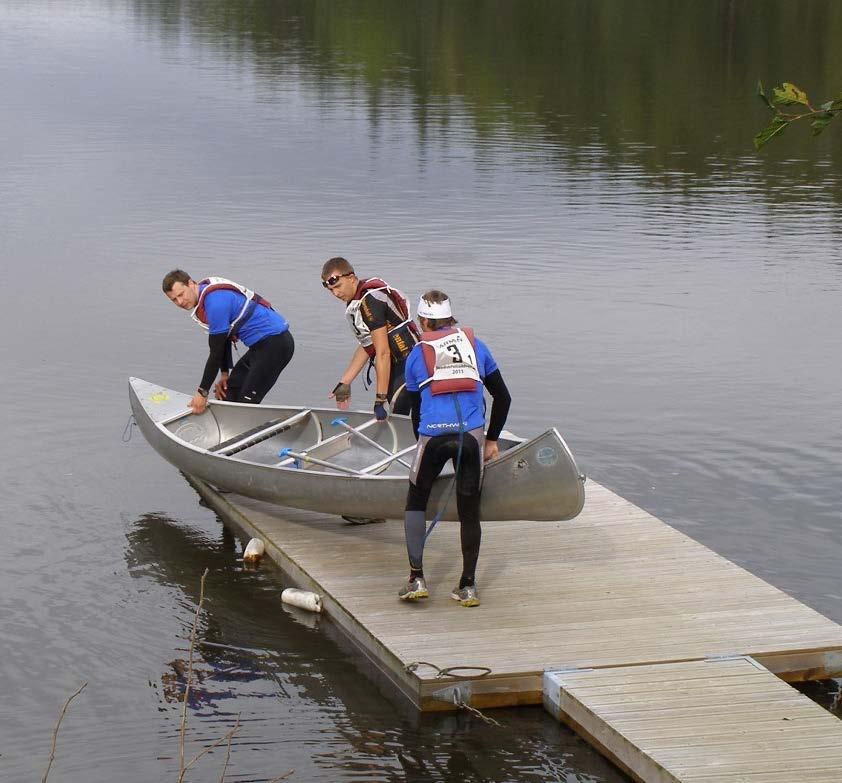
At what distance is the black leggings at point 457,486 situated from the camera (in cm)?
1016

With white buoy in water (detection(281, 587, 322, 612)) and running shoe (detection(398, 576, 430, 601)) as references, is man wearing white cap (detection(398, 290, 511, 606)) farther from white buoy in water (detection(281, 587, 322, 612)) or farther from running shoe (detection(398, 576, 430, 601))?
white buoy in water (detection(281, 587, 322, 612))

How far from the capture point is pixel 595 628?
33.1ft

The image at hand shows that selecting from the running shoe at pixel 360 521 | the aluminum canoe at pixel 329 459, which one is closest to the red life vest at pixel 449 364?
the aluminum canoe at pixel 329 459

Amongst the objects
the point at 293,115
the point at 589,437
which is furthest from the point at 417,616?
the point at 293,115

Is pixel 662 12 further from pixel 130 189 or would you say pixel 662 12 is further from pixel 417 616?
pixel 417 616

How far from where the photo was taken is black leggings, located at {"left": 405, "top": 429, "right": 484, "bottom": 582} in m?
10.2

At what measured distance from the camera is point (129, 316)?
21.3 meters

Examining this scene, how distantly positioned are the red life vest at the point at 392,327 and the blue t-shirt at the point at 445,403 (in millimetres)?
1859

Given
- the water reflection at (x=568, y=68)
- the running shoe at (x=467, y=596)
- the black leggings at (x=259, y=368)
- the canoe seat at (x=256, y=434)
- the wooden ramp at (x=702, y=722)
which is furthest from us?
the water reflection at (x=568, y=68)

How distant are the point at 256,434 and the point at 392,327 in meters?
1.86

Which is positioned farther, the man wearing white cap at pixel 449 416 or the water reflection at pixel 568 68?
the water reflection at pixel 568 68

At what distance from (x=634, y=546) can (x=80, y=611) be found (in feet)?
13.8

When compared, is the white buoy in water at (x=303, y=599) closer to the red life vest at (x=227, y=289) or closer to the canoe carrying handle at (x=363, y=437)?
the canoe carrying handle at (x=363, y=437)

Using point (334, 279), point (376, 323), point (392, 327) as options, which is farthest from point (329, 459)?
point (334, 279)
